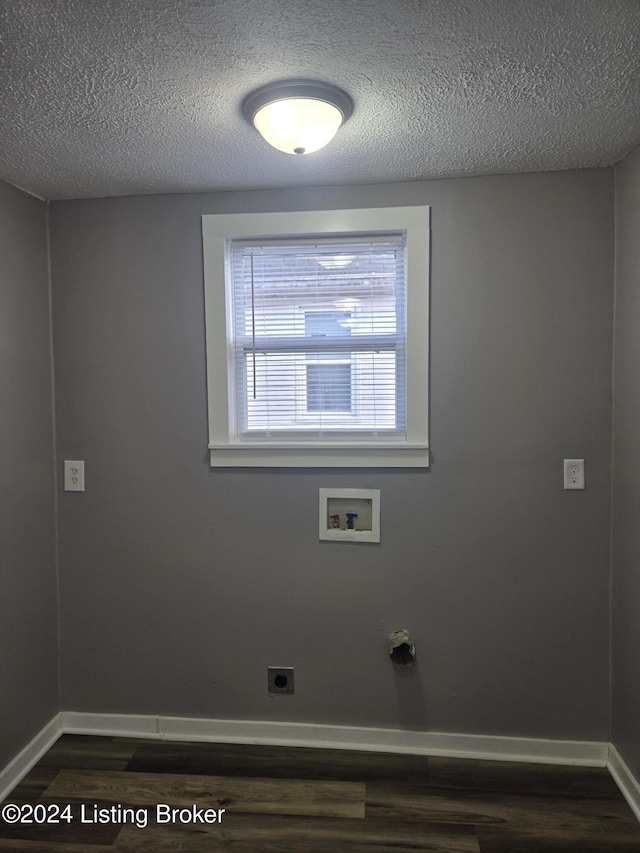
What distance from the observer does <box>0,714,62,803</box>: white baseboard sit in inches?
82.4

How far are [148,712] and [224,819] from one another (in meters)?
0.65

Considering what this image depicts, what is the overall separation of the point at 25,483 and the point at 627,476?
92.2 inches

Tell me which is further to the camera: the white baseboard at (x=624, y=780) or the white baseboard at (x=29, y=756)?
the white baseboard at (x=29, y=756)

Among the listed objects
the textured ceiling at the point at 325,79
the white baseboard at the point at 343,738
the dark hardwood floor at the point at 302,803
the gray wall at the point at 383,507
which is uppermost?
A: the textured ceiling at the point at 325,79

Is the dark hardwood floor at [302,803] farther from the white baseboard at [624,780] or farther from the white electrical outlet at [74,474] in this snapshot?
the white electrical outlet at [74,474]

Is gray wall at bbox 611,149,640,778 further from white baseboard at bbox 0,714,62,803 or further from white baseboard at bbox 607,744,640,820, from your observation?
white baseboard at bbox 0,714,62,803

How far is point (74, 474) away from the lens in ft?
7.98

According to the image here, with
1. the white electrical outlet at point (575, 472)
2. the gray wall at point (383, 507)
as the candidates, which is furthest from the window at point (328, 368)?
the white electrical outlet at point (575, 472)

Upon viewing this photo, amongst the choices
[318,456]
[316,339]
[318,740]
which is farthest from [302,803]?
[316,339]

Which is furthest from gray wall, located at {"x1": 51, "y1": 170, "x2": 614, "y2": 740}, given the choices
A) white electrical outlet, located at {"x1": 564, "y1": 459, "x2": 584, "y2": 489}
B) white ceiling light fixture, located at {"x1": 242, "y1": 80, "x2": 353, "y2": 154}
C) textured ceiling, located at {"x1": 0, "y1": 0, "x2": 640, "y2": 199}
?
white ceiling light fixture, located at {"x1": 242, "y1": 80, "x2": 353, "y2": 154}

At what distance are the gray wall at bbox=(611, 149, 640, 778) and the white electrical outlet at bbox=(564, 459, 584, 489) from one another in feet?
0.40

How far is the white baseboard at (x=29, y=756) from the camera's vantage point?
2092 millimetres

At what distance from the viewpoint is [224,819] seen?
1.95 m

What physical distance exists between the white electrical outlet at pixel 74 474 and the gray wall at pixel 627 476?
2.21 m
